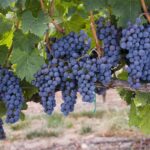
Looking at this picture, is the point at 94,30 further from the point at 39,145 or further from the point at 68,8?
the point at 39,145

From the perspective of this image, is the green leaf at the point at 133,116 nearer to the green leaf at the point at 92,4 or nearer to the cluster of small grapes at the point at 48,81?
the cluster of small grapes at the point at 48,81

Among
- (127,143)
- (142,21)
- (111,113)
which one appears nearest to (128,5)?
(142,21)

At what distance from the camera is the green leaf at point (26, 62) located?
249 centimetres

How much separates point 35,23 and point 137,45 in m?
0.52

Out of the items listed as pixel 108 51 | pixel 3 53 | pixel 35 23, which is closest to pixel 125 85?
pixel 108 51

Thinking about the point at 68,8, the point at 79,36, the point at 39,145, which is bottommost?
the point at 39,145

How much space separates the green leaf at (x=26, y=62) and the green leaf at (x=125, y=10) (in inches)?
18.9

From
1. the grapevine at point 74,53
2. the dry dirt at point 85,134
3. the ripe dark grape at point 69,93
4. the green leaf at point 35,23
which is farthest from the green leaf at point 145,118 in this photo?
the dry dirt at point 85,134

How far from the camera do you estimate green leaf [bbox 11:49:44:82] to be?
2488 millimetres

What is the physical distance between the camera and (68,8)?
2.90 metres

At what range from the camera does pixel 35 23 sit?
7.61ft

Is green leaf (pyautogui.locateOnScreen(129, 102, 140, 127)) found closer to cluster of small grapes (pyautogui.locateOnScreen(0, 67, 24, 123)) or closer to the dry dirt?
cluster of small grapes (pyautogui.locateOnScreen(0, 67, 24, 123))

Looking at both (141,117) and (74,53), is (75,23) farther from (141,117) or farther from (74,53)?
(141,117)

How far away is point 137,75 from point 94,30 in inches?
14.8
